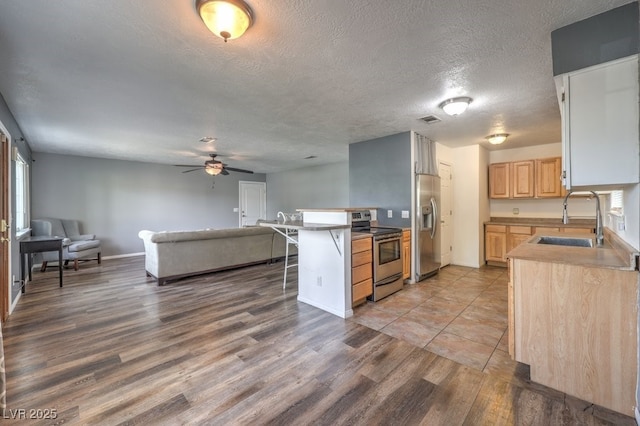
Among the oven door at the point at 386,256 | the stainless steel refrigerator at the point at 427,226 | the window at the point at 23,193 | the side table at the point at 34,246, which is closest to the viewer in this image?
the oven door at the point at 386,256

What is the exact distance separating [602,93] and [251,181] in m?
8.77

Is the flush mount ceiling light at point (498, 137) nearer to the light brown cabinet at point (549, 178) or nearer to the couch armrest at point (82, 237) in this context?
the light brown cabinet at point (549, 178)

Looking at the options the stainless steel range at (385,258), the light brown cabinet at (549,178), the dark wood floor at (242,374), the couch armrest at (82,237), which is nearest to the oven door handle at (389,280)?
the stainless steel range at (385,258)

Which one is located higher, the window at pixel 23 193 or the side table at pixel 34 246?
the window at pixel 23 193

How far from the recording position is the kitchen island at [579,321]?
1617mm

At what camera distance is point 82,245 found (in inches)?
212

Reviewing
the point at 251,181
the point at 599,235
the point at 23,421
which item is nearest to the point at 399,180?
the point at 599,235

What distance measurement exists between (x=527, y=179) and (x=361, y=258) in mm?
4118

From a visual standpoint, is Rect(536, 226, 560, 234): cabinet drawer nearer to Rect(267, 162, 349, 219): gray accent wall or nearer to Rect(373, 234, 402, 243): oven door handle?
Rect(373, 234, 402, 243): oven door handle

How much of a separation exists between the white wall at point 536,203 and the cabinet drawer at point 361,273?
13.4 ft

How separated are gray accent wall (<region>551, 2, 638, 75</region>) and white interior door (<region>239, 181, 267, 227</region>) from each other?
8.48 meters

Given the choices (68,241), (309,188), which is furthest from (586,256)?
(68,241)

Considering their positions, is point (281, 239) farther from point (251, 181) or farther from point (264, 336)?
point (251, 181)

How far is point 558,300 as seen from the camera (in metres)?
1.82
